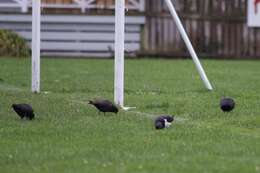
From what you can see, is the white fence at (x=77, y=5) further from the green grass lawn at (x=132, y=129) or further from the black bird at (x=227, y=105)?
the black bird at (x=227, y=105)

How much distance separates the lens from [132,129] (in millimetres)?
10203

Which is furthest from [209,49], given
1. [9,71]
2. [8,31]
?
[9,71]

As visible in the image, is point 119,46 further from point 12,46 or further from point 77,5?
point 77,5

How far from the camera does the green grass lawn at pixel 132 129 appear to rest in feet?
25.8

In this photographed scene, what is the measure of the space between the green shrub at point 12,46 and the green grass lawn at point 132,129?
775 cm

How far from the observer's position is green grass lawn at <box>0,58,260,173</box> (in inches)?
309

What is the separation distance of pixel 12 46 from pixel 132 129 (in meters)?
17.2

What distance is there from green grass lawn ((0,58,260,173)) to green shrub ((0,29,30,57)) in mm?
7745

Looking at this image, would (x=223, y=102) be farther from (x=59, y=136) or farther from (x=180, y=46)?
(x=180, y=46)

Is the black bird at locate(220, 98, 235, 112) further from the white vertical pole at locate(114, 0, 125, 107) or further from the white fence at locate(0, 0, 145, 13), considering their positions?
the white fence at locate(0, 0, 145, 13)

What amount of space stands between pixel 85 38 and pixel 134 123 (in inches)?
705

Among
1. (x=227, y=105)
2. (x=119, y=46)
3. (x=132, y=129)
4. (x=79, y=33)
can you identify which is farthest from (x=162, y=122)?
(x=79, y=33)

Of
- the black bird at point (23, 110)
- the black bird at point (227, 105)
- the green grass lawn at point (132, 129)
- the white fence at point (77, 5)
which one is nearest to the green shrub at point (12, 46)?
the white fence at point (77, 5)

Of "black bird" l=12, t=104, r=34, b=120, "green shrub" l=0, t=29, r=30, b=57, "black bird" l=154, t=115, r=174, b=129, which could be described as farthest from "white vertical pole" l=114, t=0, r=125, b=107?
"green shrub" l=0, t=29, r=30, b=57
